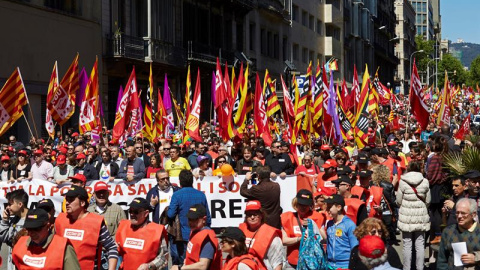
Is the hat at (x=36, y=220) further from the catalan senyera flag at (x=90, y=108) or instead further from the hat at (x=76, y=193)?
the catalan senyera flag at (x=90, y=108)

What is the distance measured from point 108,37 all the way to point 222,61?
11.0 metres

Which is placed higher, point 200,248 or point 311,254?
point 200,248

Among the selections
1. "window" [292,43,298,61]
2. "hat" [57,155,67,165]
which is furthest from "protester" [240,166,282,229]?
"window" [292,43,298,61]

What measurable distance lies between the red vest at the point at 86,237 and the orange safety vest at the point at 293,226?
204cm

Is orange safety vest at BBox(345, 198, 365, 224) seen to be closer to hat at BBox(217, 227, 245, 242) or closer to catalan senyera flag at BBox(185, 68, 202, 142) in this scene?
hat at BBox(217, 227, 245, 242)

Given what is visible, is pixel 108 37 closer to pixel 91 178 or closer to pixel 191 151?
pixel 191 151

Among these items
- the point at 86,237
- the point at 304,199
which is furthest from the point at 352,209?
the point at 86,237

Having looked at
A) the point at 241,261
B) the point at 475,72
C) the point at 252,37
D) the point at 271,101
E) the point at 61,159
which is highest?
the point at 475,72

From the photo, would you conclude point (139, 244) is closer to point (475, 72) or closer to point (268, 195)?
point (268, 195)

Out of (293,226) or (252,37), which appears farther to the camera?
(252,37)

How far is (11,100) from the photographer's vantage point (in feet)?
56.5

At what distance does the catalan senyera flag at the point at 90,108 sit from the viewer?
775 inches

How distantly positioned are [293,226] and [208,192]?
5730mm

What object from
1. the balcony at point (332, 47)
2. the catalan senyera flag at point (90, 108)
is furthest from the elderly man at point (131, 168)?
the balcony at point (332, 47)
